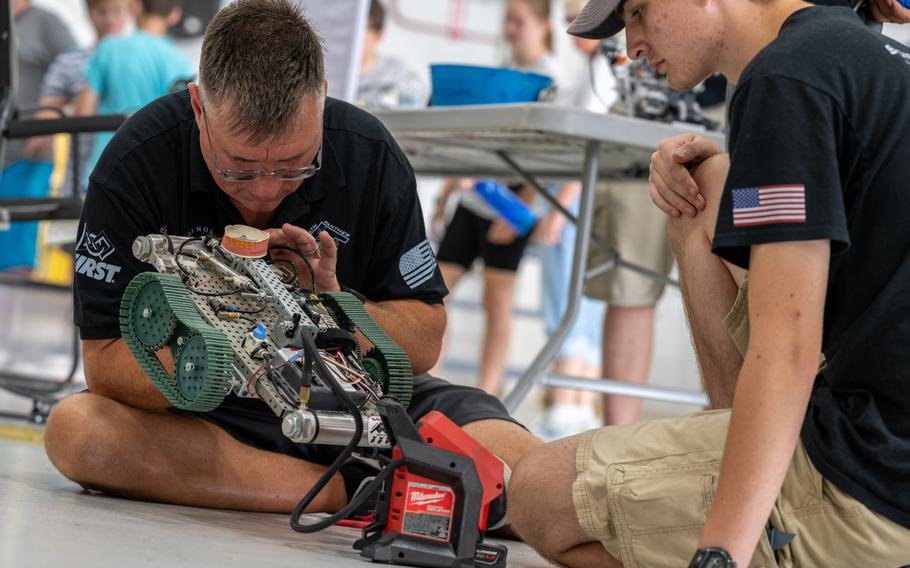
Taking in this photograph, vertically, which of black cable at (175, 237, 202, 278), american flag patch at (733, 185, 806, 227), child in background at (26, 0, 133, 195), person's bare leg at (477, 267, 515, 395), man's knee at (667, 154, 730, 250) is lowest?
person's bare leg at (477, 267, 515, 395)

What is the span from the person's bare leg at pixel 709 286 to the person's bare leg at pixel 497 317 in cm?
329

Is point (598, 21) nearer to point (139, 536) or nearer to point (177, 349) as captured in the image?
point (177, 349)

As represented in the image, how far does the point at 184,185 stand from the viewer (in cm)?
196

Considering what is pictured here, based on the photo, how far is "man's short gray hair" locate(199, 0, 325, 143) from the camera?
1.79 meters

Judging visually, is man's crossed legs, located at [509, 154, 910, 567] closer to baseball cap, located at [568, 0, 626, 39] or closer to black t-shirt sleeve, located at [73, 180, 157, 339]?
baseball cap, located at [568, 0, 626, 39]

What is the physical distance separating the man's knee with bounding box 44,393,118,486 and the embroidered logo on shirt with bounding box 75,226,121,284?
0.71 feet

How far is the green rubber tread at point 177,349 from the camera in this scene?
59.9 inches

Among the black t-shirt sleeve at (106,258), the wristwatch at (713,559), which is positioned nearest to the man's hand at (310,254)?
the black t-shirt sleeve at (106,258)

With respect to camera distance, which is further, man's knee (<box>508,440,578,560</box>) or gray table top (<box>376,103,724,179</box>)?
gray table top (<box>376,103,724,179</box>)

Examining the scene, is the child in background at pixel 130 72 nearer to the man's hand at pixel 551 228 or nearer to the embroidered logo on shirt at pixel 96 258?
the man's hand at pixel 551 228

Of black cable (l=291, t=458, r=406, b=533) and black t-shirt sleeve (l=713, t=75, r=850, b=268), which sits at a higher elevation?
black t-shirt sleeve (l=713, t=75, r=850, b=268)

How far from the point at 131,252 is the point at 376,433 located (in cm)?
60

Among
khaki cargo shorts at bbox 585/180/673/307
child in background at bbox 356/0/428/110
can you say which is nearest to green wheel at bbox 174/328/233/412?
khaki cargo shorts at bbox 585/180/673/307

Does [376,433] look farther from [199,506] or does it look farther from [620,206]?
[620,206]
